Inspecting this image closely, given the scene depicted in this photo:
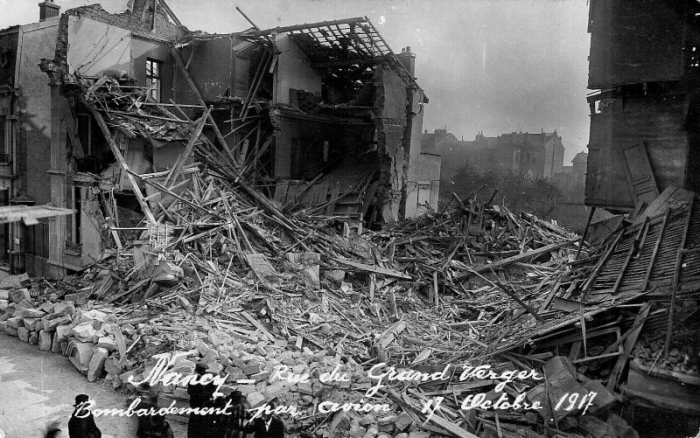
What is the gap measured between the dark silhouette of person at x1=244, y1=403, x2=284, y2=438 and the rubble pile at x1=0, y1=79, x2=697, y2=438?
57 cm

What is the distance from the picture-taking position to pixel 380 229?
19.4 m

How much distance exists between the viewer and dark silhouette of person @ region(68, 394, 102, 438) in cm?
643

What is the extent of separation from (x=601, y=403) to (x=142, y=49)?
20.5 meters

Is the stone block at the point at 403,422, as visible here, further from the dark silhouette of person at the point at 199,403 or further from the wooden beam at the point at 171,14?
the wooden beam at the point at 171,14

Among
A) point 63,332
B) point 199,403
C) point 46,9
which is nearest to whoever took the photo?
point 199,403

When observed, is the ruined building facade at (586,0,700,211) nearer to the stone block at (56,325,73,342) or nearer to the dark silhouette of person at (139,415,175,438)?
the dark silhouette of person at (139,415,175,438)

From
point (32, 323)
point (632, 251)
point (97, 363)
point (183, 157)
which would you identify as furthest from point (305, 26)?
point (97, 363)

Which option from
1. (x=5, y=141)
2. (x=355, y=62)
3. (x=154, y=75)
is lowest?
(x=5, y=141)

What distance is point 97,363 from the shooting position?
908 cm

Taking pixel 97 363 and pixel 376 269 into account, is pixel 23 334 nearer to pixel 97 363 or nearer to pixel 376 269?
pixel 97 363

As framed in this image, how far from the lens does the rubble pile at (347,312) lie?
24.0 feet

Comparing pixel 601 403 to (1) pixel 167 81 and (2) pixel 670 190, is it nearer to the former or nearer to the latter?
(2) pixel 670 190

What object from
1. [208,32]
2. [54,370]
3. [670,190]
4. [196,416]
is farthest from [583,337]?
[208,32]

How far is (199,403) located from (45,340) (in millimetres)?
5190
